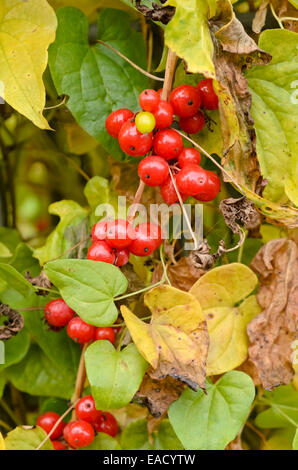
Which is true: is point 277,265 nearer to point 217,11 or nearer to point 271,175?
point 271,175

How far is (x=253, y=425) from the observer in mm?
950

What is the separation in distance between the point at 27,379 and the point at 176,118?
50 cm

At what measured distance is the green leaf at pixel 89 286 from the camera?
0.59 metres

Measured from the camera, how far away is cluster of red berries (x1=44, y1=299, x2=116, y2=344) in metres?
0.67

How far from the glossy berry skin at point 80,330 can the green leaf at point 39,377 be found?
0.64 ft

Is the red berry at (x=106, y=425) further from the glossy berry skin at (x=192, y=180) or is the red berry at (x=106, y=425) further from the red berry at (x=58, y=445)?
the glossy berry skin at (x=192, y=180)

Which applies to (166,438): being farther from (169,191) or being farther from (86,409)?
(169,191)

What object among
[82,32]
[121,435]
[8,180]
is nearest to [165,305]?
[121,435]

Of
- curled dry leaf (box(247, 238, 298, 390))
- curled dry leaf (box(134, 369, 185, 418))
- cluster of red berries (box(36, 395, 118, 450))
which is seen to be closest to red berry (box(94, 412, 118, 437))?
cluster of red berries (box(36, 395, 118, 450))

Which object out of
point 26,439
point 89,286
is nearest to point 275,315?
point 89,286

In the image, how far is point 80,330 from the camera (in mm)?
672

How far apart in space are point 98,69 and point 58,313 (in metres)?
0.35

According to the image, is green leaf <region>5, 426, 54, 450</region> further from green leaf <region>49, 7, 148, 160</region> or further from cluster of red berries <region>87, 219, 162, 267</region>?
green leaf <region>49, 7, 148, 160</region>
